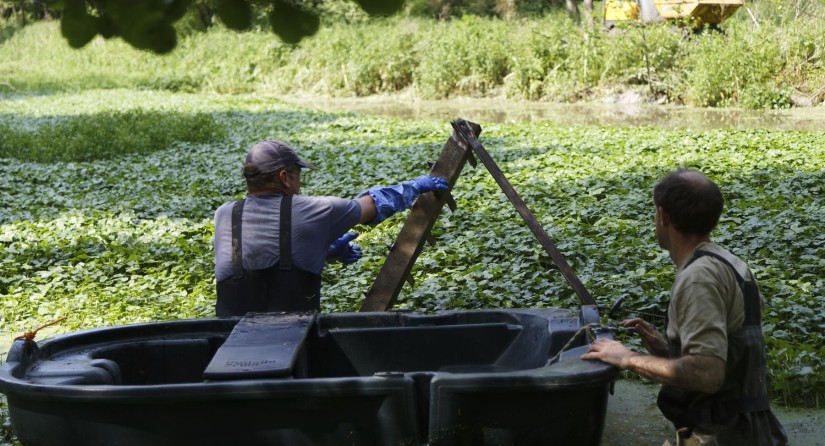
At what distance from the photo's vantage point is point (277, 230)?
14.7 ft

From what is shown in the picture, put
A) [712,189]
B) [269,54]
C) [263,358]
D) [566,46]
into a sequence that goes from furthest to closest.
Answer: [269,54] → [566,46] → [263,358] → [712,189]

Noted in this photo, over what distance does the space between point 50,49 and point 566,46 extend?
24979 mm

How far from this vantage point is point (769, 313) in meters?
5.54

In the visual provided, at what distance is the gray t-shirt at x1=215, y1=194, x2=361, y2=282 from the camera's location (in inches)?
176

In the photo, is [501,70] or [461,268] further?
[501,70]

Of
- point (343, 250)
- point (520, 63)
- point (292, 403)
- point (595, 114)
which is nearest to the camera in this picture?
point (292, 403)

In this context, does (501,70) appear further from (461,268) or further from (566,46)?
(461,268)

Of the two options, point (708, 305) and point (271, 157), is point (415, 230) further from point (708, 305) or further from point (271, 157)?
point (708, 305)

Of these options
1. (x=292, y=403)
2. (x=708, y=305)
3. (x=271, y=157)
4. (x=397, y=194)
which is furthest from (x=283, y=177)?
(x=708, y=305)

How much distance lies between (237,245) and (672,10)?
19.9 metres

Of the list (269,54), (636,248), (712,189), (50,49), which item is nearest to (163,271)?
(636,248)

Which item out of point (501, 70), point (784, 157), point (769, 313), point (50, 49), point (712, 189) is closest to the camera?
point (712, 189)

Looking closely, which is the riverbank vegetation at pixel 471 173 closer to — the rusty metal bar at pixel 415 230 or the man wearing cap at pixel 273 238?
the rusty metal bar at pixel 415 230

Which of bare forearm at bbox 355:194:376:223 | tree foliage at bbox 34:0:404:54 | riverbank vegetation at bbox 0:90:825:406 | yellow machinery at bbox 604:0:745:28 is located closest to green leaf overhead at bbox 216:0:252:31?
tree foliage at bbox 34:0:404:54
